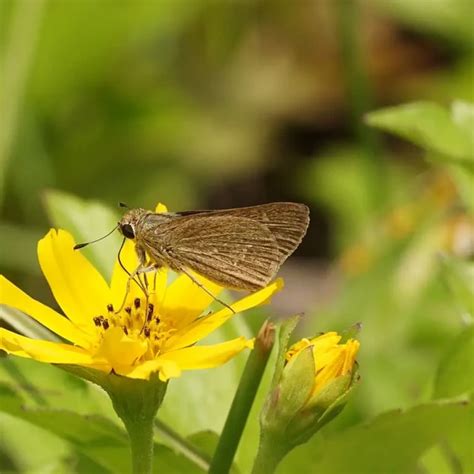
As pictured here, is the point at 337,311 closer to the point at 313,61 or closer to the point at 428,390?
the point at 428,390

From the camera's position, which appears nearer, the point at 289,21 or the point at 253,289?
the point at 253,289

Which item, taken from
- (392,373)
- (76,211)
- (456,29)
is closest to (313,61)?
(456,29)

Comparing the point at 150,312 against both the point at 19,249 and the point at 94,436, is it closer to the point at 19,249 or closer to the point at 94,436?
the point at 94,436

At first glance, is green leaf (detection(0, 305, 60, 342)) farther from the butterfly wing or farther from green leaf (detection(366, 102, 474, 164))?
green leaf (detection(366, 102, 474, 164))

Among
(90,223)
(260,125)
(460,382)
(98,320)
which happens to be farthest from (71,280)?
(260,125)

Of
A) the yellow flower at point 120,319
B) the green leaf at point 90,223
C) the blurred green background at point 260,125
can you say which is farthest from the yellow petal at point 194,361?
the blurred green background at point 260,125

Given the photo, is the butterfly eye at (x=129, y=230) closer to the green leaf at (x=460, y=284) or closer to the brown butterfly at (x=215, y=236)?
the brown butterfly at (x=215, y=236)
